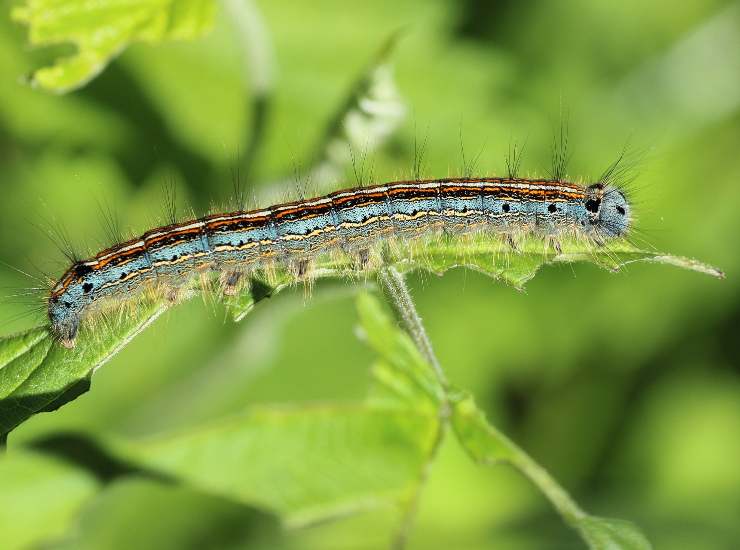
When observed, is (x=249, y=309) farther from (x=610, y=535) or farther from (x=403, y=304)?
(x=610, y=535)

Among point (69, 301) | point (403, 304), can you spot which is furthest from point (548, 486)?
point (69, 301)

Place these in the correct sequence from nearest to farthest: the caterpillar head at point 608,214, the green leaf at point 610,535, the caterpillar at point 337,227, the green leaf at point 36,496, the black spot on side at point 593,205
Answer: the green leaf at point 610,535, the green leaf at point 36,496, the caterpillar at point 337,227, the caterpillar head at point 608,214, the black spot on side at point 593,205

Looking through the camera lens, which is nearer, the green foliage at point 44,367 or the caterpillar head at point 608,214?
the green foliage at point 44,367

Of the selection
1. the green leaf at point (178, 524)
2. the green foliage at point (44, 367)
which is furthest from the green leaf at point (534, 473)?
the green leaf at point (178, 524)

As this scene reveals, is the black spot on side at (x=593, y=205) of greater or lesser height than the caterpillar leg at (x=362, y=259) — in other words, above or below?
above

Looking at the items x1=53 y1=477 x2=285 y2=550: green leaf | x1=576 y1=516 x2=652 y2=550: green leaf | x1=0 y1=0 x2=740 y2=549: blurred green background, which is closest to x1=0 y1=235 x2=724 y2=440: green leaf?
x1=576 y1=516 x2=652 y2=550: green leaf

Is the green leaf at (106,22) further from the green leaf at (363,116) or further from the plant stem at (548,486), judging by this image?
the plant stem at (548,486)
